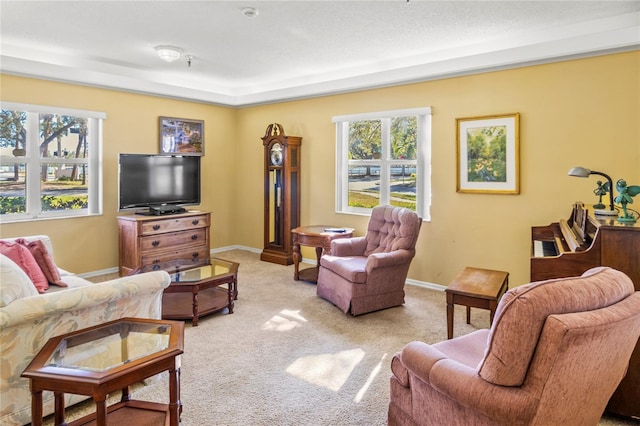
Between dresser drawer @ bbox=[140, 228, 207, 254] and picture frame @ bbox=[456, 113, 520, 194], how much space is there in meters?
3.37

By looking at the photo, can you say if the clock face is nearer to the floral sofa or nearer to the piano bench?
the piano bench

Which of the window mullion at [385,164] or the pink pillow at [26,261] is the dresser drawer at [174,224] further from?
the window mullion at [385,164]

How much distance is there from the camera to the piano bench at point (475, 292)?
2.96 metres

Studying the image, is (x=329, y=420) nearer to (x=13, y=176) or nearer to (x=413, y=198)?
(x=413, y=198)

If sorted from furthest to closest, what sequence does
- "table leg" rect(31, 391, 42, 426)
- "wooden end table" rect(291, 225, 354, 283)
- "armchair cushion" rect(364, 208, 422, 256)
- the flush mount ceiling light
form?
"wooden end table" rect(291, 225, 354, 283) < the flush mount ceiling light < "armchair cushion" rect(364, 208, 422, 256) < "table leg" rect(31, 391, 42, 426)

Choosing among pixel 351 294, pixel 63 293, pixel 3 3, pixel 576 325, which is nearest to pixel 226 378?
pixel 63 293

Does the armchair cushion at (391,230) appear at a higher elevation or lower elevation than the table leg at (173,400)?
higher

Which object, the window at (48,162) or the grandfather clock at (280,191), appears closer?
the window at (48,162)

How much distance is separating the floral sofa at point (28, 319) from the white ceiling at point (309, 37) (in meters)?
2.32

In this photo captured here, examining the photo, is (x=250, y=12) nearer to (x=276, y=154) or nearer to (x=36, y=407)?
(x=276, y=154)

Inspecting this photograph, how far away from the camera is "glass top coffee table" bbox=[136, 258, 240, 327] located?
3.60m

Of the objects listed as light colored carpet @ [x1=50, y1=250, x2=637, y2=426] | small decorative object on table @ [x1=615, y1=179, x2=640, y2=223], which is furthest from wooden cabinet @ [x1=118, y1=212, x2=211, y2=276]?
small decorative object on table @ [x1=615, y1=179, x2=640, y2=223]

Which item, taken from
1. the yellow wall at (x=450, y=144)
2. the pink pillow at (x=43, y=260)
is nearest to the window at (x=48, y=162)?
the yellow wall at (x=450, y=144)

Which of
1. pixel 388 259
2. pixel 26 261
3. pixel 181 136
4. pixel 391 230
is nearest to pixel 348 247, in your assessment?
pixel 391 230
